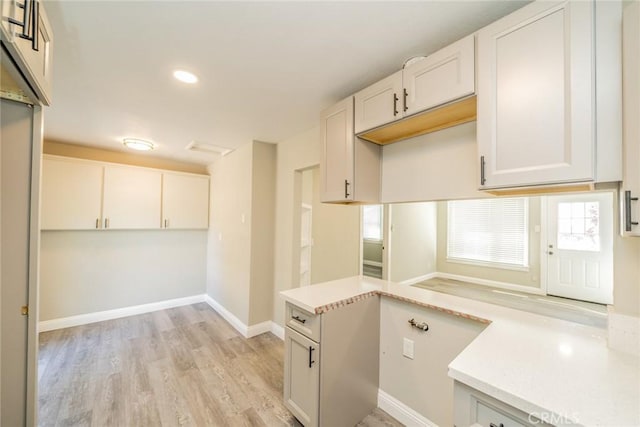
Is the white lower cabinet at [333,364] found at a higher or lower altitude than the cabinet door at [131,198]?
lower

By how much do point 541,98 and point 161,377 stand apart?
341 cm

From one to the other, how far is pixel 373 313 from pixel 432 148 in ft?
4.28

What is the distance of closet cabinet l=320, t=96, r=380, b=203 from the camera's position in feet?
6.20

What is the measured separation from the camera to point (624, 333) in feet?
3.50

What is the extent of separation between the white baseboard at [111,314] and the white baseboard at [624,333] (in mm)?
4869

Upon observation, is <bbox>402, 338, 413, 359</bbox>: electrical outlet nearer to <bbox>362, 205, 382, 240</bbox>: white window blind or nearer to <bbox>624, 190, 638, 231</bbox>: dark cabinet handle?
<bbox>624, 190, 638, 231</bbox>: dark cabinet handle

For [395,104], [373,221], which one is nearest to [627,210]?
[395,104]

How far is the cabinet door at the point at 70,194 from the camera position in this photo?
3.14 m

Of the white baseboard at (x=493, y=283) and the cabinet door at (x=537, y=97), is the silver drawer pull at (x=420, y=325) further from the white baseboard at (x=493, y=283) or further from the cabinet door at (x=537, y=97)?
the white baseboard at (x=493, y=283)

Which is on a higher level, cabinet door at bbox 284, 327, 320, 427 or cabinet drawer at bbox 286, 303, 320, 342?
cabinet drawer at bbox 286, 303, 320, 342

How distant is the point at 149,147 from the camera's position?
11.3 feet

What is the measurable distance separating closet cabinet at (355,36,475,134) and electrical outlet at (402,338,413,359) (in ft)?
5.09

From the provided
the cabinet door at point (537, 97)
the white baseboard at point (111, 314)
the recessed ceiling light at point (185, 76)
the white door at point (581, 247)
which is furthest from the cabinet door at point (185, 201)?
the white door at point (581, 247)

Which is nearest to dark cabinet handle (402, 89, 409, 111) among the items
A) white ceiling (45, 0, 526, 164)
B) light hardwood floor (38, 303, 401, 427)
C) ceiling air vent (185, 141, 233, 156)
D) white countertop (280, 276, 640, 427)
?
white ceiling (45, 0, 526, 164)
